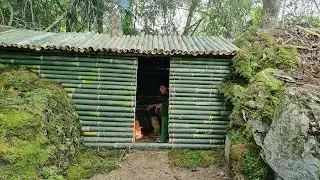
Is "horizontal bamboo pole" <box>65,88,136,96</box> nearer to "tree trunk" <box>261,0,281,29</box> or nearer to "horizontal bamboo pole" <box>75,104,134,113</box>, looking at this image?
"horizontal bamboo pole" <box>75,104,134,113</box>

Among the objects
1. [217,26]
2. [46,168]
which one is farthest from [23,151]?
[217,26]

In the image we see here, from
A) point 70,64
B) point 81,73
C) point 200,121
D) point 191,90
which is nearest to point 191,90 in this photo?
point 191,90

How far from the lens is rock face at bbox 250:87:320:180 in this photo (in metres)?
4.48

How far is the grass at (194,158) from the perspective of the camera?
739 cm

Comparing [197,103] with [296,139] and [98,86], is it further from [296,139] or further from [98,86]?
[296,139]

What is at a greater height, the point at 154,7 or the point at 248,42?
the point at 154,7

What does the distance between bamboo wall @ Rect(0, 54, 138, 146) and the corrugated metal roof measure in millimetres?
332

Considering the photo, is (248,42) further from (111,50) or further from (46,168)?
(46,168)

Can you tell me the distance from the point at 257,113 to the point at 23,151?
13.2 ft

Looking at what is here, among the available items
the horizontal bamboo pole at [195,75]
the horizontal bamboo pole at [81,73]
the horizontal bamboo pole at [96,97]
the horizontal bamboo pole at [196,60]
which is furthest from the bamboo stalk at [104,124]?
the horizontal bamboo pole at [196,60]

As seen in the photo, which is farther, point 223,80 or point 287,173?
point 223,80

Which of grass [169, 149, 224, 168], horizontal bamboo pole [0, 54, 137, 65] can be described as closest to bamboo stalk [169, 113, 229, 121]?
grass [169, 149, 224, 168]

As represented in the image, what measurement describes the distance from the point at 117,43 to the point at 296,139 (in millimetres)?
5410

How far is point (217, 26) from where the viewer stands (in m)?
16.0
